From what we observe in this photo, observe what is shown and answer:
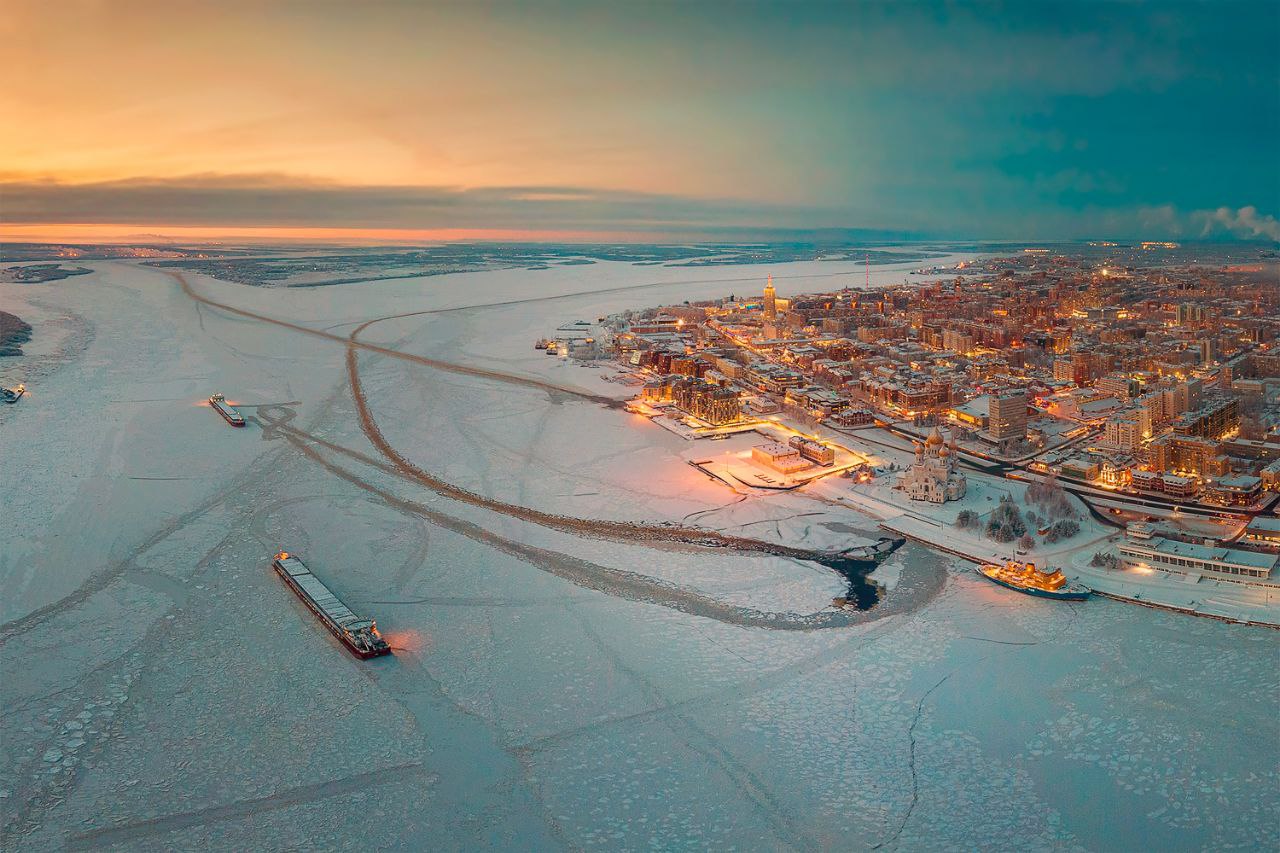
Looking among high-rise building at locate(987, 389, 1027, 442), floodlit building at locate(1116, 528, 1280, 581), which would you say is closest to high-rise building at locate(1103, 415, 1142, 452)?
high-rise building at locate(987, 389, 1027, 442)

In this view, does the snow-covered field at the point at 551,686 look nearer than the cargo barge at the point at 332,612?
Yes

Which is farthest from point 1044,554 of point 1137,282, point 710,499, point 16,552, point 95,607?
point 1137,282

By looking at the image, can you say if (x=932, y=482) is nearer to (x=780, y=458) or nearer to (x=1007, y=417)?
(x=780, y=458)

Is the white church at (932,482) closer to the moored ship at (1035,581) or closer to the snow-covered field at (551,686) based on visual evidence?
Answer: the snow-covered field at (551,686)

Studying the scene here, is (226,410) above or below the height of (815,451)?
above

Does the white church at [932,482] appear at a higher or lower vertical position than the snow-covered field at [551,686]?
higher

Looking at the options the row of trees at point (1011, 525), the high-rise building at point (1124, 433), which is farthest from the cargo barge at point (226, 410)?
the high-rise building at point (1124, 433)

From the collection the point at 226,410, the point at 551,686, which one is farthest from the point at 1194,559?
the point at 226,410
